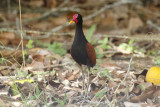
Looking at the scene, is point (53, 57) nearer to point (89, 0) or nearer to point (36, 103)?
point (36, 103)

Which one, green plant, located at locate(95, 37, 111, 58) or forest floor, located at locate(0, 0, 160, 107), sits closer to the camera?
forest floor, located at locate(0, 0, 160, 107)

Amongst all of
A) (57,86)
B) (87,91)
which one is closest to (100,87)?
(87,91)

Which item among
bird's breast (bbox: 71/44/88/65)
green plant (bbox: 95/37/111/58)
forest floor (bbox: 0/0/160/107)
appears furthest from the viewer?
green plant (bbox: 95/37/111/58)

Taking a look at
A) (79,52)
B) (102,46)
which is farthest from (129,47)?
(79,52)

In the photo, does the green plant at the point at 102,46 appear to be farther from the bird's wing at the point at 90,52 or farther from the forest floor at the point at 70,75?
the bird's wing at the point at 90,52

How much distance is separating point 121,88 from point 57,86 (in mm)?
720

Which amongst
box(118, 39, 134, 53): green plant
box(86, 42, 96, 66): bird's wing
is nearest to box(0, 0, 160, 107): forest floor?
box(118, 39, 134, 53): green plant

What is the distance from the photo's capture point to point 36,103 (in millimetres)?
2312

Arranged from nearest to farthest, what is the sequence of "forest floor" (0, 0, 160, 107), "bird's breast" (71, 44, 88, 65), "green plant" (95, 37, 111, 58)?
1. "forest floor" (0, 0, 160, 107)
2. "bird's breast" (71, 44, 88, 65)
3. "green plant" (95, 37, 111, 58)

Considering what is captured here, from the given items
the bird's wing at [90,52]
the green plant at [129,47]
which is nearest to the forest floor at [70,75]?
the green plant at [129,47]

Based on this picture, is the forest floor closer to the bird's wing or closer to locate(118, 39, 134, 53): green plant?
locate(118, 39, 134, 53): green plant

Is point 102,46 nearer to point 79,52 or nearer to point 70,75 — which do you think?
point 70,75

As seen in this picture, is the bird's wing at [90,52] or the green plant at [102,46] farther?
the green plant at [102,46]

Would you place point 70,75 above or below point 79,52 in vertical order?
below
